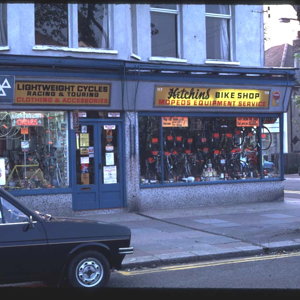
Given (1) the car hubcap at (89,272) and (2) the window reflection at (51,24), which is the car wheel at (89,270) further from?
(2) the window reflection at (51,24)

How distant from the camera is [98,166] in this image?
43.8ft

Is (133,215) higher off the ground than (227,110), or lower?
lower

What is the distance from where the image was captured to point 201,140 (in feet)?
49.2

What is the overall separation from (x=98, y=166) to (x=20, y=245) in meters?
7.74

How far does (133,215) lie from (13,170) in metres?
Result: 3.51

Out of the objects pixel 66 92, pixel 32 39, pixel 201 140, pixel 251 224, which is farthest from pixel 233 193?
pixel 32 39

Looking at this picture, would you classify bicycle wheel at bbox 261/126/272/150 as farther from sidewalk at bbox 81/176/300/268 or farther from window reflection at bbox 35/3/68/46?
window reflection at bbox 35/3/68/46

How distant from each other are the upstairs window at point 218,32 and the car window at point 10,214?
10830 millimetres

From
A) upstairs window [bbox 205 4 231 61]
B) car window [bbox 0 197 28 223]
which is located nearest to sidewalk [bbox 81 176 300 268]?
car window [bbox 0 197 28 223]

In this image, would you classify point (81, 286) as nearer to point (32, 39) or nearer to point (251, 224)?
point (251, 224)

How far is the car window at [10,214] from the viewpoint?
18.5ft

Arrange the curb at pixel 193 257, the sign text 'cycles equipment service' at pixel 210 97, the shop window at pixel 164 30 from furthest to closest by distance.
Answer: the shop window at pixel 164 30
the sign text 'cycles equipment service' at pixel 210 97
the curb at pixel 193 257

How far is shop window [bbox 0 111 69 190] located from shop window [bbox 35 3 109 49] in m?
2.06

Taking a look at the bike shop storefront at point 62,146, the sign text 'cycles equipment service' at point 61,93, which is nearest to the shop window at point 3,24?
the bike shop storefront at point 62,146
